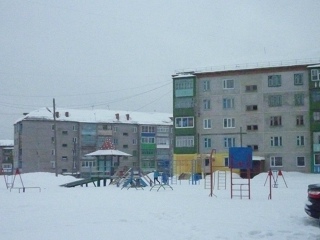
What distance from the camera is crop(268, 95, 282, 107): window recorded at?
6191cm

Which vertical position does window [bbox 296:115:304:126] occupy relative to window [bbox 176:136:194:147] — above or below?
above

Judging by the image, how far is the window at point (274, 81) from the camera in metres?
62.0

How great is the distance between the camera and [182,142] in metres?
65.1

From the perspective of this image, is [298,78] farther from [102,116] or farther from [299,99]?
[102,116]

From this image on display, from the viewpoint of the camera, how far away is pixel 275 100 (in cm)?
6212

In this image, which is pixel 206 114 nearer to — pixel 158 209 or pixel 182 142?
pixel 182 142

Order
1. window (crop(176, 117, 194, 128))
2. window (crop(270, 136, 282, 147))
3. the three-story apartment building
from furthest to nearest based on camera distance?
the three-story apartment building
window (crop(176, 117, 194, 128))
window (crop(270, 136, 282, 147))

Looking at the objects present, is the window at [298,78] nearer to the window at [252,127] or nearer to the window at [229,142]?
the window at [252,127]

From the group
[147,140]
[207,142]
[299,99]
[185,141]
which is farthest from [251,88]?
[147,140]

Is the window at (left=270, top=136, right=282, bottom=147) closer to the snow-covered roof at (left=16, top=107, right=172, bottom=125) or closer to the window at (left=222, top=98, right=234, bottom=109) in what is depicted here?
the window at (left=222, top=98, right=234, bottom=109)

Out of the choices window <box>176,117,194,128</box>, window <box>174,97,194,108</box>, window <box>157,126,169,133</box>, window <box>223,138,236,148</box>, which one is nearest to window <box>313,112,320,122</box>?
window <box>223,138,236,148</box>

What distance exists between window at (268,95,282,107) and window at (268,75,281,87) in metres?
1.56

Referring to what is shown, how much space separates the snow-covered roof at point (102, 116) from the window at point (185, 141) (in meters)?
29.0

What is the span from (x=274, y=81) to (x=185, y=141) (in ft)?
47.3
